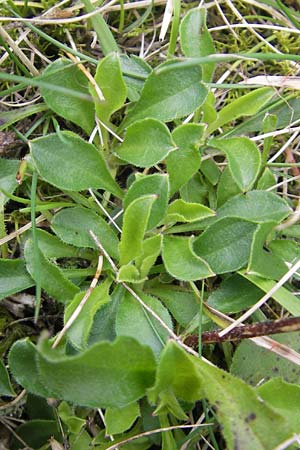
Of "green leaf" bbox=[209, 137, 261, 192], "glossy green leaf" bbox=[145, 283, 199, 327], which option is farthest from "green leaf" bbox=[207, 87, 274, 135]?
"glossy green leaf" bbox=[145, 283, 199, 327]

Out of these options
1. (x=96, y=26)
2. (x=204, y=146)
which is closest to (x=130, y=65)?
(x=96, y=26)

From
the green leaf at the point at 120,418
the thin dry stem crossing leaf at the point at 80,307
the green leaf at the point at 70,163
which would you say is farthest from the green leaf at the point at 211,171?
the green leaf at the point at 120,418

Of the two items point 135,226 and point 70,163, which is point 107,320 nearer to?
point 135,226

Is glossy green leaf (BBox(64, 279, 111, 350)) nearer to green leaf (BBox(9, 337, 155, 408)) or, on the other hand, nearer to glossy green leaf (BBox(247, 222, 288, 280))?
green leaf (BBox(9, 337, 155, 408))

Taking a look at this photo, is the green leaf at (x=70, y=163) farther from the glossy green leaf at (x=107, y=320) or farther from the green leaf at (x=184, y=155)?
the glossy green leaf at (x=107, y=320)

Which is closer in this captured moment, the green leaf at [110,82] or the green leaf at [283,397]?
the green leaf at [283,397]

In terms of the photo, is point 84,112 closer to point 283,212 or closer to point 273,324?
point 283,212

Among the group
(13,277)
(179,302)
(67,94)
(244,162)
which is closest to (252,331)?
(179,302)
